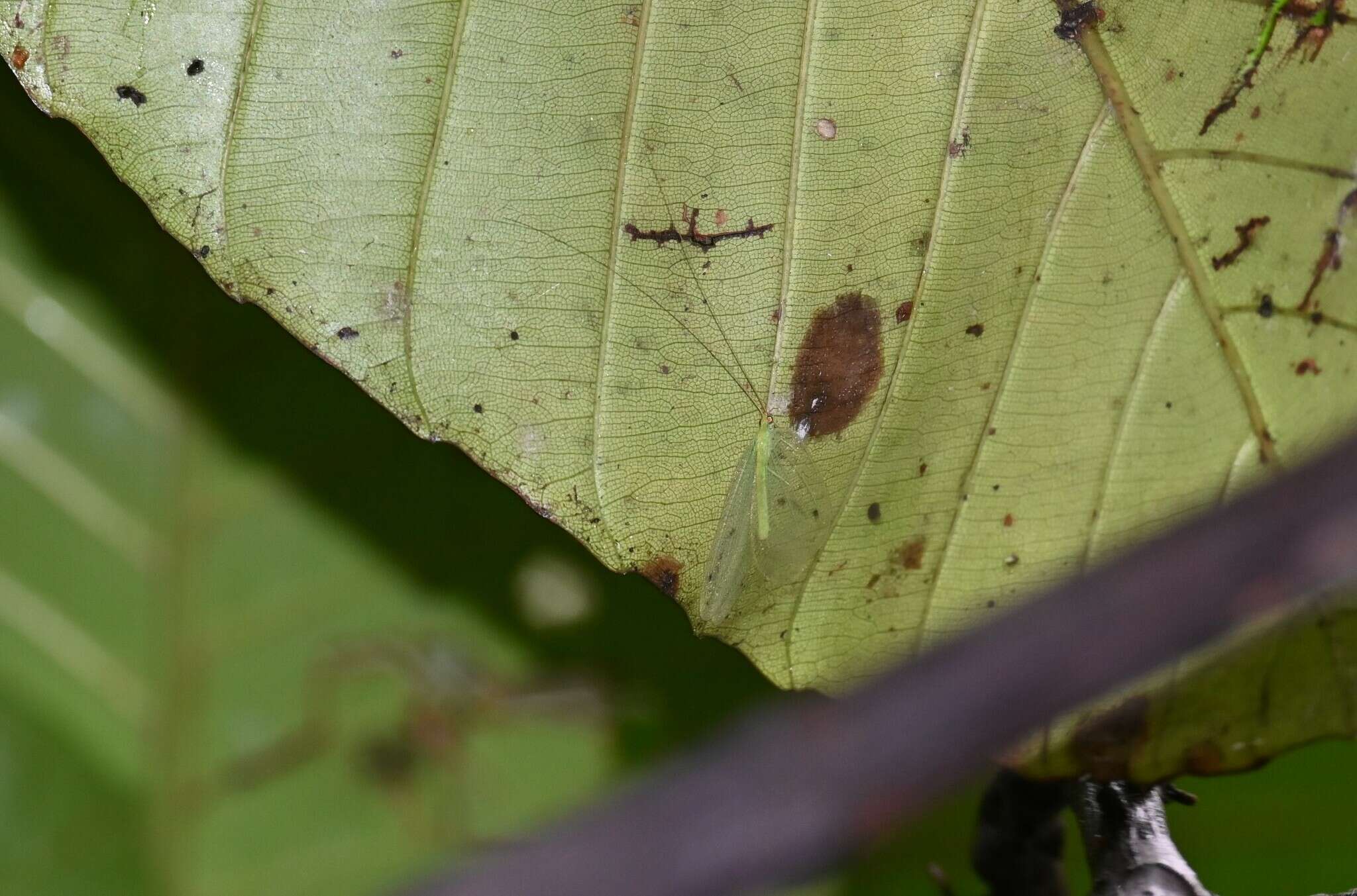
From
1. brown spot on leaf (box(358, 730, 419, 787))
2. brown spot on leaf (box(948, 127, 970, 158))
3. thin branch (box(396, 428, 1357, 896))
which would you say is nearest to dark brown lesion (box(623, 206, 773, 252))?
brown spot on leaf (box(948, 127, 970, 158))

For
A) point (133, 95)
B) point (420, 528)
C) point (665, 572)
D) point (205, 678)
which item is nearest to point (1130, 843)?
point (665, 572)

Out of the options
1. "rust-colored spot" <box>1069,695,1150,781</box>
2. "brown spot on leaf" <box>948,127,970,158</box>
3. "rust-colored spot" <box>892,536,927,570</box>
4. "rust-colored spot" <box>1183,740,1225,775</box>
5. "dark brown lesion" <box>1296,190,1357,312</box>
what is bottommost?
"rust-colored spot" <box>1183,740,1225,775</box>

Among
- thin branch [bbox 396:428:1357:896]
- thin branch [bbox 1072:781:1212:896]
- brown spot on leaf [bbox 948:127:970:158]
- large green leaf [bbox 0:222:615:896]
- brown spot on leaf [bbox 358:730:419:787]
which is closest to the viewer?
thin branch [bbox 396:428:1357:896]

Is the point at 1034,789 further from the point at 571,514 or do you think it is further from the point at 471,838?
the point at 471,838

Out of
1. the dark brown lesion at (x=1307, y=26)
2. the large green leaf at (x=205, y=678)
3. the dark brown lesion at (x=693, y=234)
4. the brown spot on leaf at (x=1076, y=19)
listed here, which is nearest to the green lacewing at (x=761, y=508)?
the dark brown lesion at (x=693, y=234)

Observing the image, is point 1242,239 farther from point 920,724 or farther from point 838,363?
point 920,724

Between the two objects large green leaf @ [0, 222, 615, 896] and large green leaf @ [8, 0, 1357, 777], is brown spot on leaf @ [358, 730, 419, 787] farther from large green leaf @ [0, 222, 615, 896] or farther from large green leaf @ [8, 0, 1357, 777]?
large green leaf @ [8, 0, 1357, 777]

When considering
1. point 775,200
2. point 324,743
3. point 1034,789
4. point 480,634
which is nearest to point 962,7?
point 775,200

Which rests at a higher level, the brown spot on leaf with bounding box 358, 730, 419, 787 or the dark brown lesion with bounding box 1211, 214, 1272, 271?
the brown spot on leaf with bounding box 358, 730, 419, 787

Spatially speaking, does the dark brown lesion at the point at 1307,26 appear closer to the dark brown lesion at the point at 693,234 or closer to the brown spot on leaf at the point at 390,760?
the dark brown lesion at the point at 693,234
